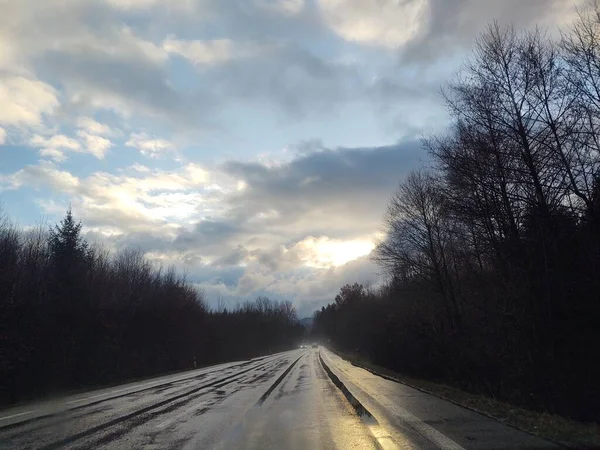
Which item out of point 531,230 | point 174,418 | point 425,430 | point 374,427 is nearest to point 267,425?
point 374,427

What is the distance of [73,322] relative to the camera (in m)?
31.5

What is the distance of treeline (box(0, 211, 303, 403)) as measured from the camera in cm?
2581

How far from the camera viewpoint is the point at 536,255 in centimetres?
1892

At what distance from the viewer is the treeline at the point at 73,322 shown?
2581 centimetres

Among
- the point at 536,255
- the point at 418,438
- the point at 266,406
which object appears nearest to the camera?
the point at 418,438

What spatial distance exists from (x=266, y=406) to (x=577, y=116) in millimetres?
14526

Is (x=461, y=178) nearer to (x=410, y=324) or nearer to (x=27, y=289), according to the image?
(x=410, y=324)

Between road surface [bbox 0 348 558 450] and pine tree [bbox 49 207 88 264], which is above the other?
pine tree [bbox 49 207 88 264]

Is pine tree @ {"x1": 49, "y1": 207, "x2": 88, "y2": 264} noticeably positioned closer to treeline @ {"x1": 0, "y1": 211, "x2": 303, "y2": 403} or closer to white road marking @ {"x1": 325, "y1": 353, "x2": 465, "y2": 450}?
treeline @ {"x1": 0, "y1": 211, "x2": 303, "y2": 403}

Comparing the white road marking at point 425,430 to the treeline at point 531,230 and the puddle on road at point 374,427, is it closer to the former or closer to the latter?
the puddle on road at point 374,427

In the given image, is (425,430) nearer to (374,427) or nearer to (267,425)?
(374,427)

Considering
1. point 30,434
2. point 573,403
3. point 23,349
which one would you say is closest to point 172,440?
point 30,434

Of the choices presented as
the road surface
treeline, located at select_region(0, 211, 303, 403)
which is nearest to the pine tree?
treeline, located at select_region(0, 211, 303, 403)

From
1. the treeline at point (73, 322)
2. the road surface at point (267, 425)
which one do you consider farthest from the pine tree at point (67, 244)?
the road surface at point (267, 425)
